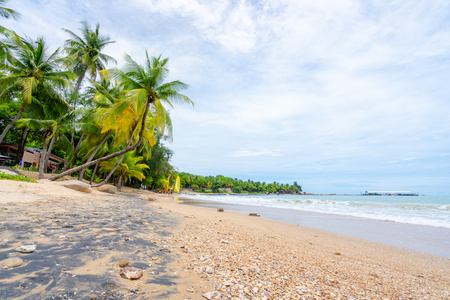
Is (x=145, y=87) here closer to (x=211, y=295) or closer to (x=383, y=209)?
(x=211, y=295)

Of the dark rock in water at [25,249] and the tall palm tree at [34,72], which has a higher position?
the tall palm tree at [34,72]

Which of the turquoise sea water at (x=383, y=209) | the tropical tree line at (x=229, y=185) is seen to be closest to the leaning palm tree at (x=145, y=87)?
the turquoise sea water at (x=383, y=209)

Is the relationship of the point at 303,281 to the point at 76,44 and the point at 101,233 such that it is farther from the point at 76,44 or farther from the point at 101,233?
the point at 76,44

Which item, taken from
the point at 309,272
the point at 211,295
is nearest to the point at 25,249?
the point at 211,295

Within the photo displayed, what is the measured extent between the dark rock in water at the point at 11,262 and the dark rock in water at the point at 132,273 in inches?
42.2

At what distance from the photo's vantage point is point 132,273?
2.52 metres

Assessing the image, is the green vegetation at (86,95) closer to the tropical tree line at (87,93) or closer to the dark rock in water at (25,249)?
the tropical tree line at (87,93)

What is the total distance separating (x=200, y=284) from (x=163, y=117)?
495 inches

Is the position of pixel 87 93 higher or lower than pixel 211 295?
higher

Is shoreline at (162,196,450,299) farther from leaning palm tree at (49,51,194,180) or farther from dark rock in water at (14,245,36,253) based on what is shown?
leaning palm tree at (49,51,194,180)

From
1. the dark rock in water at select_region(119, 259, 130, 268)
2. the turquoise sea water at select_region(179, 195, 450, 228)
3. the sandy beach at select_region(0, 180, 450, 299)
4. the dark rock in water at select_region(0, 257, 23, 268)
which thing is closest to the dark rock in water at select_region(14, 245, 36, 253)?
the sandy beach at select_region(0, 180, 450, 299)

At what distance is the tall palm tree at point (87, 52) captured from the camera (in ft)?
67.1

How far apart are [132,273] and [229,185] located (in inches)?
4471

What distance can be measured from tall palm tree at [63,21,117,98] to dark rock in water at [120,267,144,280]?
22314 millimetres
